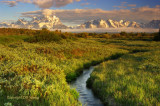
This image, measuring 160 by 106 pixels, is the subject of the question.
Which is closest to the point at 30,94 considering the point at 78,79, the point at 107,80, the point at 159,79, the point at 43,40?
the point at 107,80

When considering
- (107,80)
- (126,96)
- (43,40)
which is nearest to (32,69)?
(107,80)

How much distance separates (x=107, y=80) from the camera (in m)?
15.2

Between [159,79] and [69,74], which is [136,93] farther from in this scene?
[69,74]

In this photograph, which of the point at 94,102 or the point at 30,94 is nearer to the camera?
the point at 30,94

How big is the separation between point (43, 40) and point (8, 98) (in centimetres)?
4431

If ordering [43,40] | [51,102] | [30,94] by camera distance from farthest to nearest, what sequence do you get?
[43,40], [30,94], [51,102]

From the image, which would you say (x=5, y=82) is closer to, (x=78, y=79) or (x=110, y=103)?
(x=110, y=103)

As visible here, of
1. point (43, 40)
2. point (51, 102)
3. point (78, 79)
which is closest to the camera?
point (51, 102)

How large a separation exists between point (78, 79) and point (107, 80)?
507 centimetres

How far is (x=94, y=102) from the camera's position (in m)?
12.4

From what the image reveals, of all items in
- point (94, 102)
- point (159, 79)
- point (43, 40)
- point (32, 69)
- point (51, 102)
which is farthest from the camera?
point (43, 40)

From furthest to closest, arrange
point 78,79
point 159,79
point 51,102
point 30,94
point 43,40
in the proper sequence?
point 43,40 < point 78,79 < point 159,79 < point 30,94 < point 51,102

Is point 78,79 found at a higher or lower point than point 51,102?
lower

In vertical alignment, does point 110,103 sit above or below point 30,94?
below
